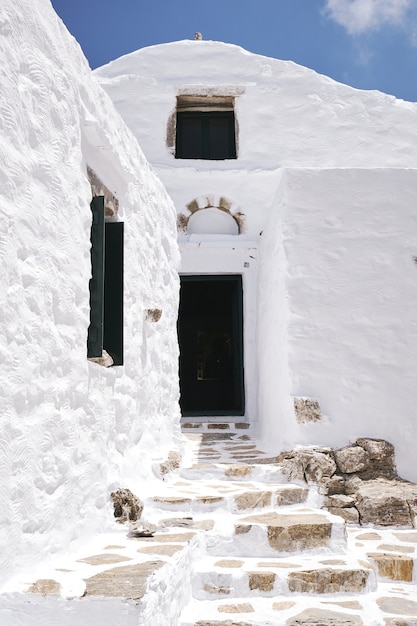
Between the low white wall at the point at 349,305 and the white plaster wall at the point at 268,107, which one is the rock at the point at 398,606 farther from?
the white plaster wall at the point at 268,107

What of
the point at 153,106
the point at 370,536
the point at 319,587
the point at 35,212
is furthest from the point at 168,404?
the point at 153,106

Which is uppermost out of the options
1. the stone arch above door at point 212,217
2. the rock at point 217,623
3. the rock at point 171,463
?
the stone arch above door at point 212,217

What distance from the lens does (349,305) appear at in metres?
5.46

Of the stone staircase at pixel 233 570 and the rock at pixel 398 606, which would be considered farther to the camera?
the rock at pixel 398 606

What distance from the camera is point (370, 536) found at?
4.26 m

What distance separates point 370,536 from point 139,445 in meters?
1.89

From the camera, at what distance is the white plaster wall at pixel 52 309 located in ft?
8.38

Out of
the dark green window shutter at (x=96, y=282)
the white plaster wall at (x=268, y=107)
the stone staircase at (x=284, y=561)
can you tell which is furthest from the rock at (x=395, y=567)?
the white plaster wall at (x=268, y=107)

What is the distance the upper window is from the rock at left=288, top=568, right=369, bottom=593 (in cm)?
650

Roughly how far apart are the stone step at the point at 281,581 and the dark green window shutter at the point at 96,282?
4.93 ft

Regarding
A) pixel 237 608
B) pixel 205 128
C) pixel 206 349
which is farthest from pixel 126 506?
pixel 206 349

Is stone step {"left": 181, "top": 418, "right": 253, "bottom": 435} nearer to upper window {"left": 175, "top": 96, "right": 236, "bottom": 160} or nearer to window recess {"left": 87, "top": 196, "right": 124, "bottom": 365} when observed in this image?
window recess {"left": 87, "top": 196, "right": 124, "bottom": 365}

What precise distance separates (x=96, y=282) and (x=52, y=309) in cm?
70

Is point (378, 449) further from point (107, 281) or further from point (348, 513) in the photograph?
point (107, 281)
